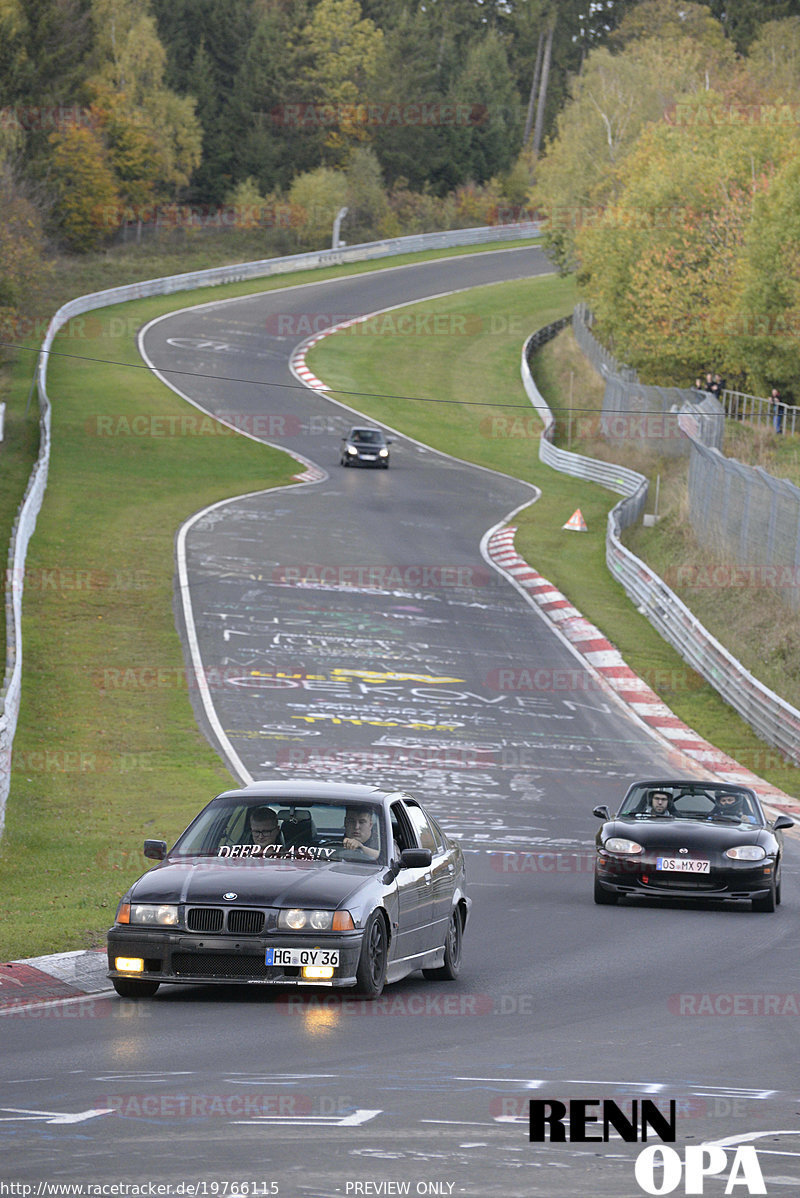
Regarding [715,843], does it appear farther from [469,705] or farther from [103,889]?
[469,705]

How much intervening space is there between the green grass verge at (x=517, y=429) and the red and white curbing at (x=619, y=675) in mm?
323

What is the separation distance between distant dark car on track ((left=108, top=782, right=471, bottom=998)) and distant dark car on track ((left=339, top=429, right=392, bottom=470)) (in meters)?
41.5

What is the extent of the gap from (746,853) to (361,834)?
5.79m

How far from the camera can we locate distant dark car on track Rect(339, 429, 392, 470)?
52.5 m

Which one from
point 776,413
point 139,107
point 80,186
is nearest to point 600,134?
point 80,186

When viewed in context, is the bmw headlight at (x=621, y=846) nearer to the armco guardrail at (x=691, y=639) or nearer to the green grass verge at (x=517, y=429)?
the green grass verge at (x=517, y=429)

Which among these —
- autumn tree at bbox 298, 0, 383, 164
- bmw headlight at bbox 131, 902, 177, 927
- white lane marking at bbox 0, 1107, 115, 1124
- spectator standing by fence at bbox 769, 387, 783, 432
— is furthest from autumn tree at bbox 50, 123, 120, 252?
white lane marking at bbox 0, 1107, 115, 1124

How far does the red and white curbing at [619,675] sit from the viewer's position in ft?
79.0

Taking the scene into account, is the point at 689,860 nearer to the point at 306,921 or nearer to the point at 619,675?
the point at 306,921

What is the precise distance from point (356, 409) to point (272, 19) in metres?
67.6

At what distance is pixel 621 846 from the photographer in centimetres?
1542

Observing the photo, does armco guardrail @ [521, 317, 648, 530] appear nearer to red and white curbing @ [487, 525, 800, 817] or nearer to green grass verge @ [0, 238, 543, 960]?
red and white curbing @ [487, 525, 800, 817]

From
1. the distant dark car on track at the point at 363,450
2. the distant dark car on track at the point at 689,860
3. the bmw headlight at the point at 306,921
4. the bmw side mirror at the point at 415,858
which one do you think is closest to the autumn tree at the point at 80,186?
the distant dark car on track at the point at 363,450

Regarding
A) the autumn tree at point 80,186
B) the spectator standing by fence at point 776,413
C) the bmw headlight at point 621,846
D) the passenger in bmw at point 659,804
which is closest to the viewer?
the bmw headlight at point 621,846
